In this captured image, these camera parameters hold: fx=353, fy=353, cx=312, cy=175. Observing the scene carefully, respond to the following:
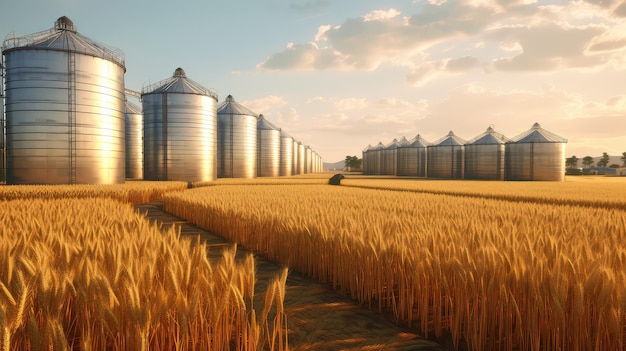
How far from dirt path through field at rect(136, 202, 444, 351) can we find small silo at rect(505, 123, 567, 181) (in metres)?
46.5

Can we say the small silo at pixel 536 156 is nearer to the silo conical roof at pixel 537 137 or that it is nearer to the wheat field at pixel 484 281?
the silo conical roof at pixel 537 137

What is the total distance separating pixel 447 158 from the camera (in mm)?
56344

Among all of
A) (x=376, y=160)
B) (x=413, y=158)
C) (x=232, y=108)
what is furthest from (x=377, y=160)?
(x=232, y=108)

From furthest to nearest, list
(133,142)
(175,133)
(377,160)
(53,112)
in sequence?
(377,160) < (133,142) < (175,133) < (53,112)

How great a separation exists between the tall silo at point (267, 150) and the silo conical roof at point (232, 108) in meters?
10.0

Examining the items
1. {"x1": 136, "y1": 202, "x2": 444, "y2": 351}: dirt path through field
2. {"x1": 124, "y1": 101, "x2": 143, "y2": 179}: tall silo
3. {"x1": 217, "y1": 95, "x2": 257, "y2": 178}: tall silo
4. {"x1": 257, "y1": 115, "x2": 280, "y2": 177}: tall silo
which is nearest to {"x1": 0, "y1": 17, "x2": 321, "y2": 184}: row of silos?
{"x1": 124, "y1": 101, "x2": 143, "y2": 179}: tall silo

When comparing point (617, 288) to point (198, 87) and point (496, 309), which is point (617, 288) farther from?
point (198, 87)

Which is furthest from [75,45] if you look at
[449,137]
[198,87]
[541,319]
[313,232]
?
[449,137]

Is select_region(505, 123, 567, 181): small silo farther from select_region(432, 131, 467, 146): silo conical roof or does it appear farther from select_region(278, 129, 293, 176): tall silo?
select_region(278, 129, 293, 176): tall silo

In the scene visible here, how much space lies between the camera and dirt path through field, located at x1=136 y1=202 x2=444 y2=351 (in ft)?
11.0

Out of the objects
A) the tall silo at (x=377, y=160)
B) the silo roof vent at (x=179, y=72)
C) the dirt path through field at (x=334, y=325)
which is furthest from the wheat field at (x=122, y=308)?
the tall silo at (x=377, y=160)

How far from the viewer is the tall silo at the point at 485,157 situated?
47.7m

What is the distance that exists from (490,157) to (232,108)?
114 ft

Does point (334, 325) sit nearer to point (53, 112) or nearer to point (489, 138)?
point (53, 112)
